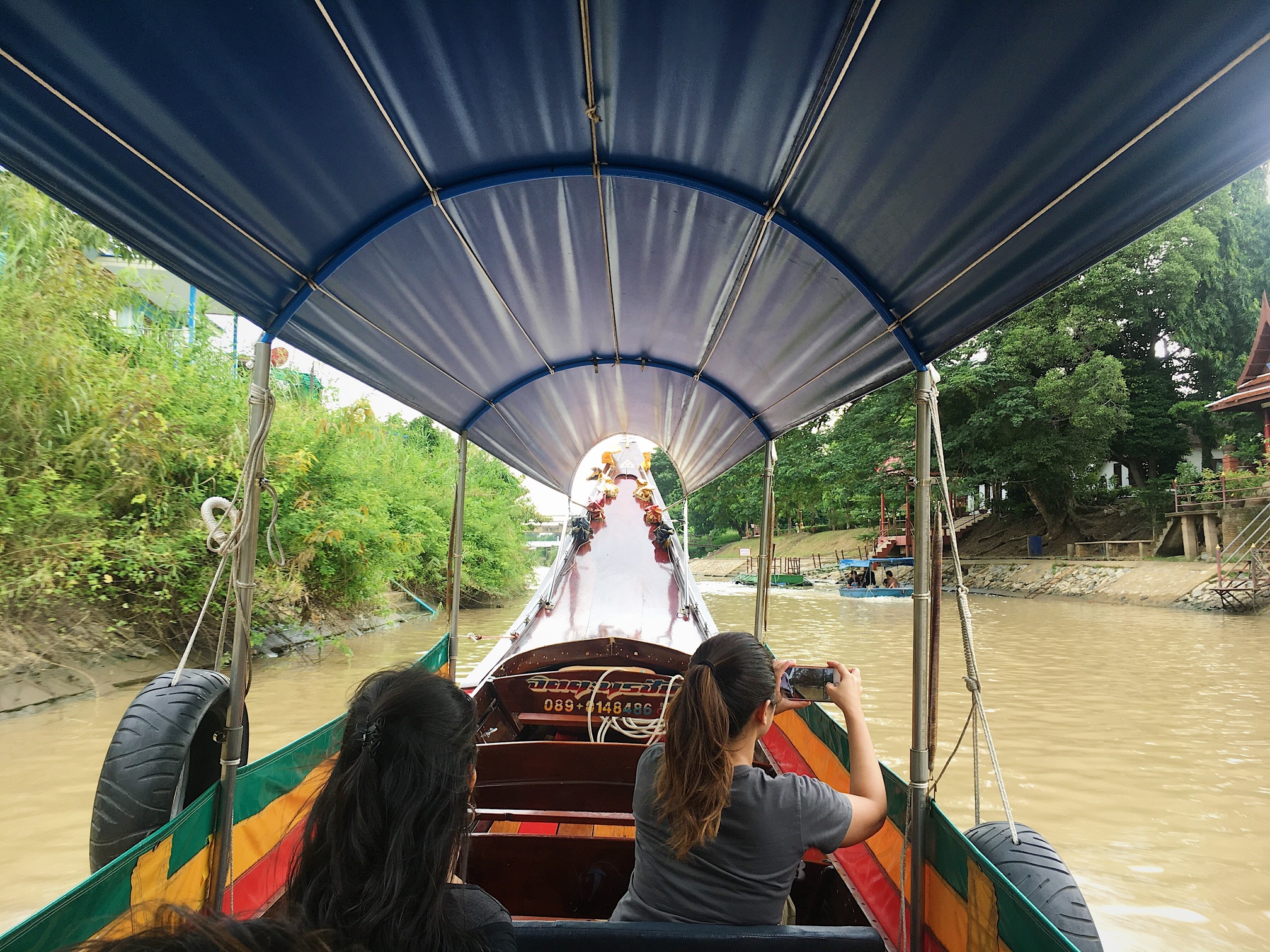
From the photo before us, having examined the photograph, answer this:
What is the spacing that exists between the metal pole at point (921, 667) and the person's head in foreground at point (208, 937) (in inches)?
75.6

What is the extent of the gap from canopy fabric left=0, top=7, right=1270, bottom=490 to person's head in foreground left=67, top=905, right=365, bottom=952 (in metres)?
1.62

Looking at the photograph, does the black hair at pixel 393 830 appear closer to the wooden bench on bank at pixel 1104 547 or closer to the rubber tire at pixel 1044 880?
the rubber tire at pixel 1044 880

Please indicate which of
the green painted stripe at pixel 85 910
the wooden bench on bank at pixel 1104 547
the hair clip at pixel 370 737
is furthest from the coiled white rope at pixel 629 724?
the wooden bench on bank at pixel 1104 547

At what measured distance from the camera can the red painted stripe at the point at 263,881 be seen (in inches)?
80.2

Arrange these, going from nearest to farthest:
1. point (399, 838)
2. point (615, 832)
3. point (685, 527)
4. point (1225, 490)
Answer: point (399, 838) < point (615, 832) < point (685, 527) < point (1225, 490)

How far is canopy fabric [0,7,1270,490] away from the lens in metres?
1.43

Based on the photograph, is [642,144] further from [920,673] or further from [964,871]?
[964,871]

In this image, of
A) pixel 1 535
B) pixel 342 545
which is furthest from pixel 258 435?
pixel 342 545

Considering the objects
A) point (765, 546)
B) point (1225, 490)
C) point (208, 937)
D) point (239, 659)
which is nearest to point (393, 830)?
point (208, 937)

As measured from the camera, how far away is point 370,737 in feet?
3.27

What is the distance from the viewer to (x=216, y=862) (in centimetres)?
197

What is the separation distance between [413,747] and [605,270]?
2608 mm

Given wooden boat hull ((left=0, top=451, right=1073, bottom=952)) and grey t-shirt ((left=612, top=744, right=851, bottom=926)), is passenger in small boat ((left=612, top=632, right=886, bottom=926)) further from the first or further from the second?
wooden boat hull ((left=0, top=451, right=1073, bottom=952))

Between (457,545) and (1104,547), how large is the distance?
21484 mm
